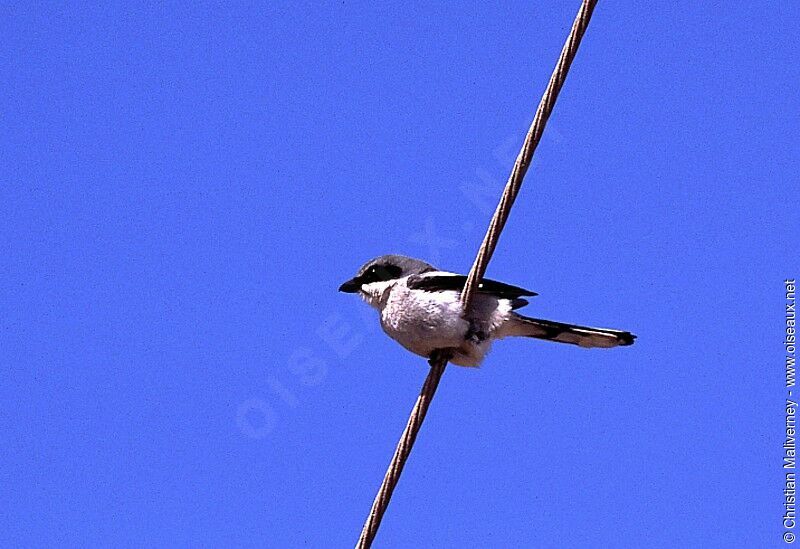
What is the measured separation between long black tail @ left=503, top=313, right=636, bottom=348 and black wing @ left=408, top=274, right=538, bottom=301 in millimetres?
132

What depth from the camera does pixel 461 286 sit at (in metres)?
5.66

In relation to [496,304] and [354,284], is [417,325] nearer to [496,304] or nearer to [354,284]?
[496,304]

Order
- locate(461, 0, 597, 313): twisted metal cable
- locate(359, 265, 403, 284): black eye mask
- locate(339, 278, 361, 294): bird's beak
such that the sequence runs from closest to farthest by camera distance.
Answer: locate(461, 0, 597, 313): twisted metal cable
locate(359, 265, 403, 284): black eye mask
locate(339, 278, 361, 294): bird's beak

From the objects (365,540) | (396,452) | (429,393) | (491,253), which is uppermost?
(491,253)

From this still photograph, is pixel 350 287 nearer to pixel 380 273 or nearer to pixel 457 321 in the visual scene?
pixel 380 273

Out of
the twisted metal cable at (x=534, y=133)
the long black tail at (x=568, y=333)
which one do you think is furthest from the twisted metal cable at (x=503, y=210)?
the long black tail at (x=568, y=333)

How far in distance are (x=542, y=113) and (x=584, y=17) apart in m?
0.42

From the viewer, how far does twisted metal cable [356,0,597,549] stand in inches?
171

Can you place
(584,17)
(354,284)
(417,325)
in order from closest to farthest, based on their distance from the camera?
1. (584,17)
2. (417,325)
3. (354,284)

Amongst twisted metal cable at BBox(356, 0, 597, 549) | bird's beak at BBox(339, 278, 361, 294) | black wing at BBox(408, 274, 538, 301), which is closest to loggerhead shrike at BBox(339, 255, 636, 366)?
black wing at BBox(408, 274, 538, 301)

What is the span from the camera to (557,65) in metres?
4.36

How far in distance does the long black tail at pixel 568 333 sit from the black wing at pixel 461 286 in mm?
132

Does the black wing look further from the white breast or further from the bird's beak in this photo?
the bird's beak

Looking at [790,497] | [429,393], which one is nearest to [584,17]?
[429,393]
